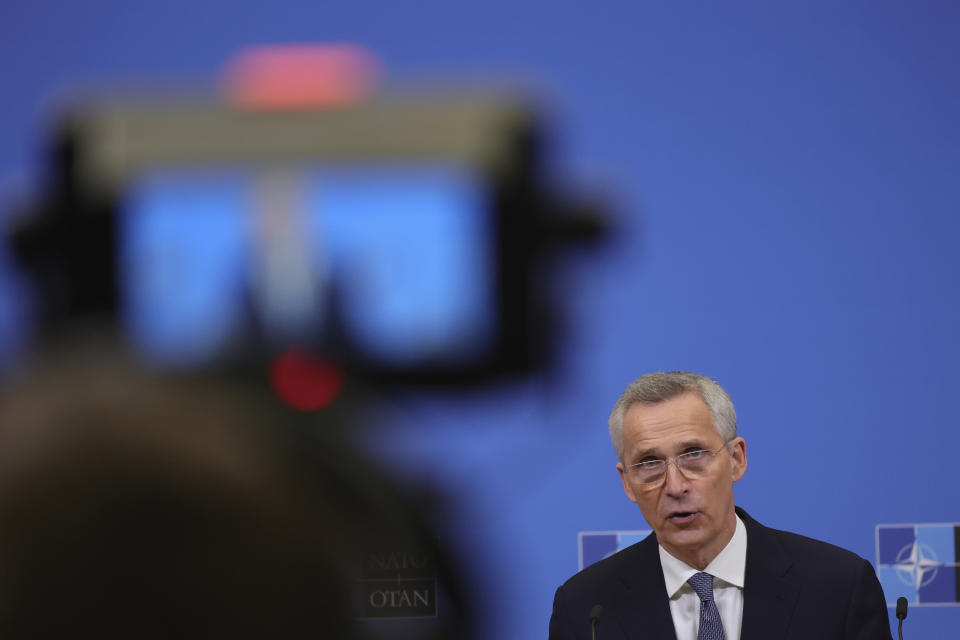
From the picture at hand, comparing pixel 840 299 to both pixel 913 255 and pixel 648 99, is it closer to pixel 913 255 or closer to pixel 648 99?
pixel 913 255

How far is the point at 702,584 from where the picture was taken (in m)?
1.72

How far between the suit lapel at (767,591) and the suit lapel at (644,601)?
0.12 metres

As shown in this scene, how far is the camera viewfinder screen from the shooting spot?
56cm

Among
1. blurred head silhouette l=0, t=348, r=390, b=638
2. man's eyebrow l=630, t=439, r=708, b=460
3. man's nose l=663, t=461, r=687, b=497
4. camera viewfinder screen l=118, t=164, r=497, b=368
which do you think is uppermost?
camera viewfinder screen l=118, t=164, r=497, b=368

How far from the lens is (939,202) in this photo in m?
2.55

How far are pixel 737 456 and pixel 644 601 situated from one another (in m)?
0.31

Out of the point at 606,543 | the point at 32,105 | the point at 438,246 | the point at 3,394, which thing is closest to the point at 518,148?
the point at 438,246

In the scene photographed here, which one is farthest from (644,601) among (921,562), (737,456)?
(921,562)

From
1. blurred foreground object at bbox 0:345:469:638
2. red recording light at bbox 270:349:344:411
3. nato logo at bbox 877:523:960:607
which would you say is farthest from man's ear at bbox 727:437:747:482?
blurred foreground object at bbox 0:345:469:638

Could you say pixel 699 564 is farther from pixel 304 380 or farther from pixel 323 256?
pixel 304 380

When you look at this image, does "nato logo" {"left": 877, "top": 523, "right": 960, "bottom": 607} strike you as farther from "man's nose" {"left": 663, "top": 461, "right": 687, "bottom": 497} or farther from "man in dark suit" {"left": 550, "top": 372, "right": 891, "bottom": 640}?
"man's nose" {"left": 663, "top": 461, "right": 687, "bottom": 497}

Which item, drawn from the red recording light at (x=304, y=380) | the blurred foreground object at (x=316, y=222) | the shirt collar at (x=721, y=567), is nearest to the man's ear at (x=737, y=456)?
the shirt collar at (x=721, y=567)

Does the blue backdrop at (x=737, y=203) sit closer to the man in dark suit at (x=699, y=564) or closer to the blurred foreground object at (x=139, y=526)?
the man in dark suit at (x=699, y=564)

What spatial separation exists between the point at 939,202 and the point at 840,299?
34 cm
